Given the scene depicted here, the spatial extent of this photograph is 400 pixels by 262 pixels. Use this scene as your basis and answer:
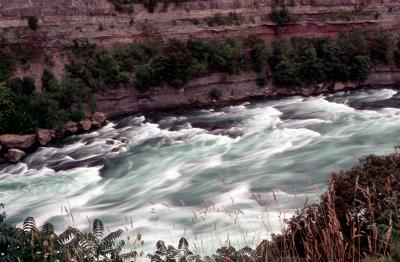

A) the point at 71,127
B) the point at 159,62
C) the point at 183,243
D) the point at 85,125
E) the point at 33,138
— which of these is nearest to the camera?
the point at 183,243

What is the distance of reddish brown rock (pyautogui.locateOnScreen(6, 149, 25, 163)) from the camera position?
19172 mm

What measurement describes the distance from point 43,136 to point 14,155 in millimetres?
1955

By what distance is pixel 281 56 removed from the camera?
27.5m

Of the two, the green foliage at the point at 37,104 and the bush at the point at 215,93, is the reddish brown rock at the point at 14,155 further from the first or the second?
the bush at the point at 215,93

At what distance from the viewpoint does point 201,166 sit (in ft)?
53.7

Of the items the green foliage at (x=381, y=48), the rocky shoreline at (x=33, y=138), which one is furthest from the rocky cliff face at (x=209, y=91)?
the rocky shoreline at (x=33, y=138)

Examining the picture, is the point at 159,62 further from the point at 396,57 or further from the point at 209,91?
the point at 396,57

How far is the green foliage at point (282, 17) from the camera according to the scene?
29.1 metres

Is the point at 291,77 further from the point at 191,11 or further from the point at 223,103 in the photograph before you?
the point at 191,11

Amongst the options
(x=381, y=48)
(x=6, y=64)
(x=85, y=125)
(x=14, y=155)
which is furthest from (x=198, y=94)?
(x=381, y=48)

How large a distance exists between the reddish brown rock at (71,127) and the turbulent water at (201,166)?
0.69 m

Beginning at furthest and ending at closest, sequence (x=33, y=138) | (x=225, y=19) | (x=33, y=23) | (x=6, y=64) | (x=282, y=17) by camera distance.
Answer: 1. (x=282, y=17)
2. (x=225, y=19)
3. (x=33, y=23)
4. (x=6, y=64)
5. (x=33, y=138)

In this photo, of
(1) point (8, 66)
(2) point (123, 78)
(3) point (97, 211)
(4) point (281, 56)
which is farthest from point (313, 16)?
(3) point (97, 211)

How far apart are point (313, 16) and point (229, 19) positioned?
16.8 feet
